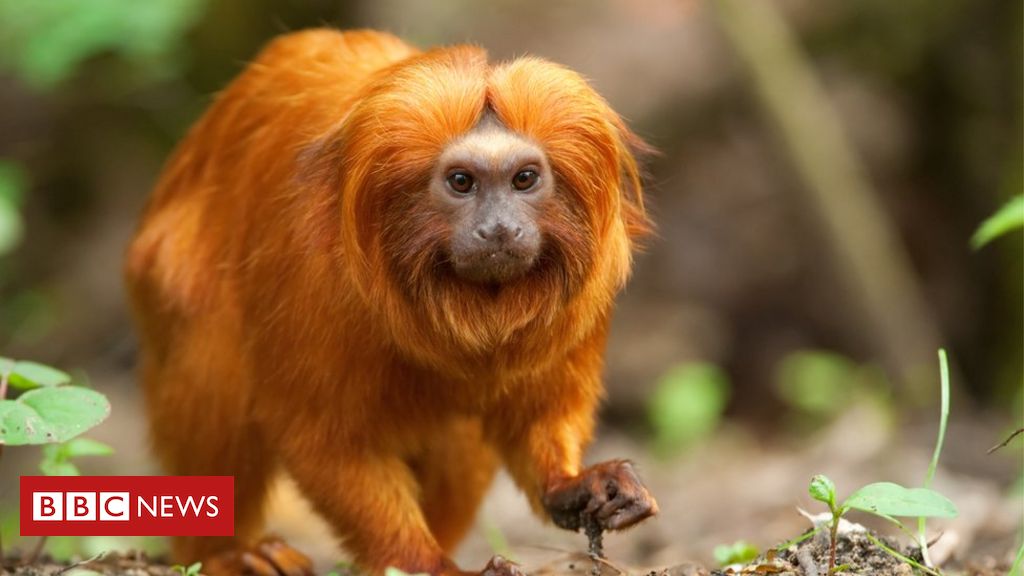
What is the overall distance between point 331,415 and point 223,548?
1.38 m

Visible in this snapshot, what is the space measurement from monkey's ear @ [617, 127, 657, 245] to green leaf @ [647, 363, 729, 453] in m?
4.66

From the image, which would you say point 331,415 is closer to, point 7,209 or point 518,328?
point 518,328

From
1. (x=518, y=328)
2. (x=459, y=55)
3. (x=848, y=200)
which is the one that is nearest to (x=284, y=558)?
(x=518, y=328)

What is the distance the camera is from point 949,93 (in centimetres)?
1092

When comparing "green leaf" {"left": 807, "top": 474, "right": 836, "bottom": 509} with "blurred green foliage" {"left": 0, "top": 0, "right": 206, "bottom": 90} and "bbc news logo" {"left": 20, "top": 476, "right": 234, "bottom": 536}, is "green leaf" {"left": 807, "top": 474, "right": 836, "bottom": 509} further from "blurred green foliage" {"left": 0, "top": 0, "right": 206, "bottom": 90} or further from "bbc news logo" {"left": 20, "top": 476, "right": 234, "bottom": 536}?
"blurred green foliage" {"left": 0, "top": 0, "right": 206, "bottom": 90}

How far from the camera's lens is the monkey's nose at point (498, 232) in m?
4.01

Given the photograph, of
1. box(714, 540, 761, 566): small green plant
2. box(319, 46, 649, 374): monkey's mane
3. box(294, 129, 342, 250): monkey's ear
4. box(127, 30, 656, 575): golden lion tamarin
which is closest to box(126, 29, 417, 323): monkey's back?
box(127, 30, 656, 575): golden lion tamarin

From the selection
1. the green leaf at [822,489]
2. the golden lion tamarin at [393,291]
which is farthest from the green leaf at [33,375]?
the green leaf at [822,489]

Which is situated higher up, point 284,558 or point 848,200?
point 848,200

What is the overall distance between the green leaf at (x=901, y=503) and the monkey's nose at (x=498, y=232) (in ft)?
3.95

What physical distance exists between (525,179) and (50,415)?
1532 mm

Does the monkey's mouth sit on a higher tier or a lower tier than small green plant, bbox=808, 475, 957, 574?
higher

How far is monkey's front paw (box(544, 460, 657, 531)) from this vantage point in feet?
14.5

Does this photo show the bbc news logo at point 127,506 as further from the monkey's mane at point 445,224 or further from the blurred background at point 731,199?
the blurred background at point 731,199
